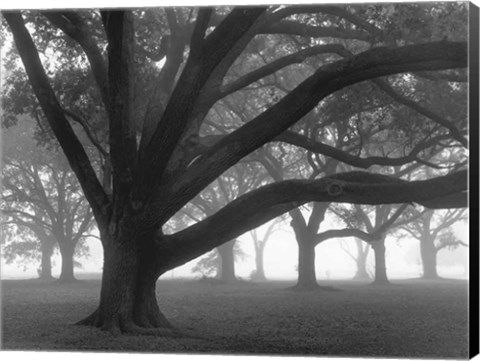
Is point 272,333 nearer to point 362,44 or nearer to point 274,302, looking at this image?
point 274,302

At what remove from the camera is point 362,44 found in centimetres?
1545

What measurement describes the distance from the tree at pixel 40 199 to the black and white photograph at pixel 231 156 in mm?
1630

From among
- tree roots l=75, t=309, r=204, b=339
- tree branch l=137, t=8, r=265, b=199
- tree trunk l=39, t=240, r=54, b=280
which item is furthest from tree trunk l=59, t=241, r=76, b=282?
tree branch l=137, t=8, r=265, b=199

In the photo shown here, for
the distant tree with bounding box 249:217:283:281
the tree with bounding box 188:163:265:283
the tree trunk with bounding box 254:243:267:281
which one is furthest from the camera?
the tree with bounding box 188:163:265:283

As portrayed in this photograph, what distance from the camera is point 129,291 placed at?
11594 millimetres

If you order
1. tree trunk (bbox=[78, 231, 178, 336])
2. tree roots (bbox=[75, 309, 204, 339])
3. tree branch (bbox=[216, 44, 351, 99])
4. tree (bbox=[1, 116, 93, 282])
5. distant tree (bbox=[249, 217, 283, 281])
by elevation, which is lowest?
tree roots (bbox=[75, 309, 204, 339])

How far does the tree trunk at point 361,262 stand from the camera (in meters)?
23.7

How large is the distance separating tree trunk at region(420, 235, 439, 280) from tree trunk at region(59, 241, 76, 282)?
1234cm

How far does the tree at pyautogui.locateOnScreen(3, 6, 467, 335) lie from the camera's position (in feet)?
34.3

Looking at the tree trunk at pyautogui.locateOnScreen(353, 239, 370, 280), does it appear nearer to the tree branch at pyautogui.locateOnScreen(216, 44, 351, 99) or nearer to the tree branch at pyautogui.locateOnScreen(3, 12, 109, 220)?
the tree branch at pyautogui.locateOnScreen(216, 44, 351, 99)

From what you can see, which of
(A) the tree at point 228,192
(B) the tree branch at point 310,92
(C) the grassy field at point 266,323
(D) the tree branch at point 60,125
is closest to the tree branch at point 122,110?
(D) the tree branch at point 60,125

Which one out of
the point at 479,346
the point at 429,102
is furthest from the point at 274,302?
the point at 479,346

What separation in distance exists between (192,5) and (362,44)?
555 cm

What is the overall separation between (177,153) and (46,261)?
888 centimetres
